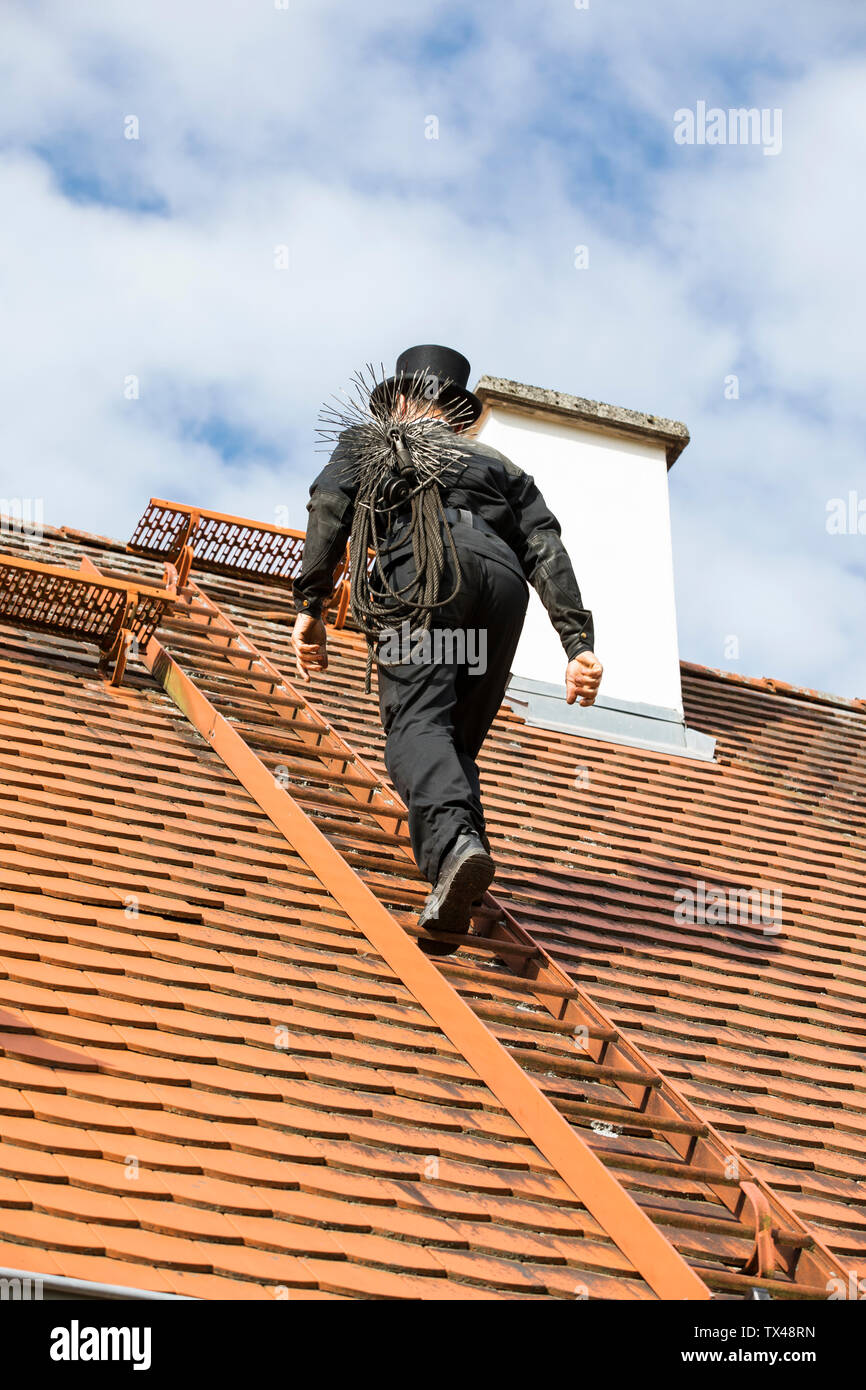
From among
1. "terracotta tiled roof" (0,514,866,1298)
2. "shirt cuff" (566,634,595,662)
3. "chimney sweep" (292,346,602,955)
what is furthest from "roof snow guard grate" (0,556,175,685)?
"shirt cuff" (566,634,595,662)

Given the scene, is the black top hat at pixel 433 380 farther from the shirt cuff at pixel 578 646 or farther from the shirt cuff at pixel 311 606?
the shirt cuff at pixel 578 646

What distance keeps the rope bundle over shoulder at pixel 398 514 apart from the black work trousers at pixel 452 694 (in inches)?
2.4

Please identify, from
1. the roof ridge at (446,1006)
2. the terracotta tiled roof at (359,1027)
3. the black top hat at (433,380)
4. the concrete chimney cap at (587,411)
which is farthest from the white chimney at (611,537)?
the black top hat at (433,380)

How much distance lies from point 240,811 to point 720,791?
292 cm

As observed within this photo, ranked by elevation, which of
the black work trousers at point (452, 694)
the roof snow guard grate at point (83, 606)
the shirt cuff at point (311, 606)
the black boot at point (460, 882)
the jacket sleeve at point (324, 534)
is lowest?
the black boot at point (460, 882)

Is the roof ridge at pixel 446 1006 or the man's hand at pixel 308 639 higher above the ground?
the man's hand at pixel 308 639

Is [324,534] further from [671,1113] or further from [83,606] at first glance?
[671,1113]

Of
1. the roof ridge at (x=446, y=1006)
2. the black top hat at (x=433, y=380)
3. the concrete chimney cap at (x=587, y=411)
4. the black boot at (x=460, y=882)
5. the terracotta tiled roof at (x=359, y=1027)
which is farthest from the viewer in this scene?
the concrete chimney cap at (x=587, y=411)

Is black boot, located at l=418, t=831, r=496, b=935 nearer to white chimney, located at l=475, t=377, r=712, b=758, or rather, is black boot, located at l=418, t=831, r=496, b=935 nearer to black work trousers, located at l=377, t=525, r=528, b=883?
black work trousers, located at l=377, t=525, r=528, b=883

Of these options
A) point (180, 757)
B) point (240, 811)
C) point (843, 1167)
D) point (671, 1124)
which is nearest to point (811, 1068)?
point (843, 1167)

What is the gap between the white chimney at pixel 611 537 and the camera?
788 cm

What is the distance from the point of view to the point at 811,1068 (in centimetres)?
491

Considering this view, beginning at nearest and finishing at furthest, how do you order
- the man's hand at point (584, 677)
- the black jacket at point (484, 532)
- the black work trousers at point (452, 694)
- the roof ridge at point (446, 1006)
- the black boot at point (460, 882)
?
1. the roof ridge at point (446, 1006)
2. the black boot at point (460, 882)
3. the black work trousers at point (452, 694)
4. the man's hand at point (584, 677)
5. the black jacket at point (484, 532)
